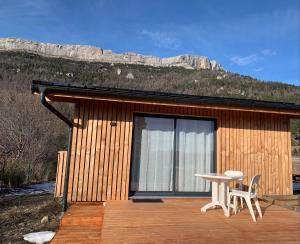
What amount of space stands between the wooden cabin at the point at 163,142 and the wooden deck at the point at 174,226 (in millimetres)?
715

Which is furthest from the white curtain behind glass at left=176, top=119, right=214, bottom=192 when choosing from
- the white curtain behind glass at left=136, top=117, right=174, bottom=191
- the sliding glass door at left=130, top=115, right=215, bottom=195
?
the white curtain behind glass at left=136, top=117, right=174, bottom=191

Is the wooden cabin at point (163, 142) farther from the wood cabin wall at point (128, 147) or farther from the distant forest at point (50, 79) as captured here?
the distant forest at point (50, 79)

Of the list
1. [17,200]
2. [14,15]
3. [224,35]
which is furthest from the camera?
[14,15]

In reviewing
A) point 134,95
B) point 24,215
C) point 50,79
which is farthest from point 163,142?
point 50,79

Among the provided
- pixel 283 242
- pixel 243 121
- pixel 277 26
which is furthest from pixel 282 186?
pixel 277 26

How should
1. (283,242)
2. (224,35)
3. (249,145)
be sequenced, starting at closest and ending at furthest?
(283,242)
(249,145)
(224,35)

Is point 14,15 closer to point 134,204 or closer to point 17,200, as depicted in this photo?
point 17,200

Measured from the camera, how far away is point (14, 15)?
20.3 m

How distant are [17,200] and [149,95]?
15.1ft

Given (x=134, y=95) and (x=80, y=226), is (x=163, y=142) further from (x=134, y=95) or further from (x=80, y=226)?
(x=80, y=226)

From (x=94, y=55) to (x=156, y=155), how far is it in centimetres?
3584

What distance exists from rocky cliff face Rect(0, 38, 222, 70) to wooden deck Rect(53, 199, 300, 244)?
33.7m

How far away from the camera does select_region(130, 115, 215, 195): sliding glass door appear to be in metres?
5.76

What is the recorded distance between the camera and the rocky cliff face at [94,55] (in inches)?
A: 1417
